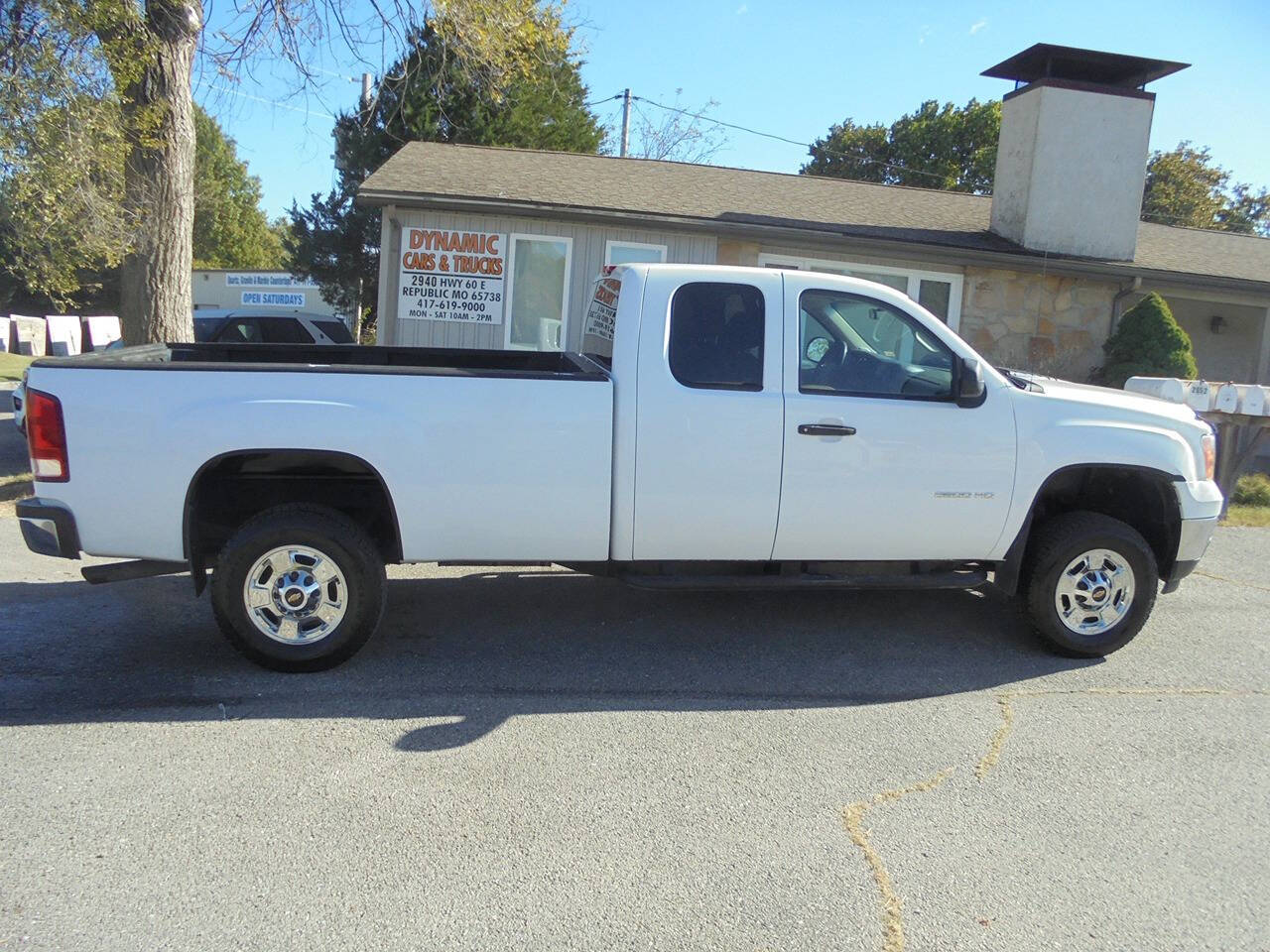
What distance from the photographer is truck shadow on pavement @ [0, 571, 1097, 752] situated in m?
4.73

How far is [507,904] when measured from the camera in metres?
3.18

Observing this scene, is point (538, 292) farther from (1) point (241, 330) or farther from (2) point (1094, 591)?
(2) point (1094, 591)

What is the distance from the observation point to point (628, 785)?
13.1ft

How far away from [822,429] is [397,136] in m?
16.7

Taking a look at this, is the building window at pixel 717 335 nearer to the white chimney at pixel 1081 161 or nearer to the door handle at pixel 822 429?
the door handle at pixel 822 429

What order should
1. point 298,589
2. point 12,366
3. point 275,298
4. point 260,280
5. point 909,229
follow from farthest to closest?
point 260,280 < point 275,298 < point 12,366 < point 909,229 < point 298,589

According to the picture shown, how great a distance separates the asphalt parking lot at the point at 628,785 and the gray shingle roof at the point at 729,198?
7720mm

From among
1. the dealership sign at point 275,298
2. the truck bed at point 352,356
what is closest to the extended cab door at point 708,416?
the truck bed at point 352,356

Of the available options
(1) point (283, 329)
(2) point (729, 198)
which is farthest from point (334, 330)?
(2) point (729, 198)

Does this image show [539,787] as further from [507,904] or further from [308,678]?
[308,678]

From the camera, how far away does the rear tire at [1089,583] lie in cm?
548

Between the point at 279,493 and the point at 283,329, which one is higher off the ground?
the point at 283,329

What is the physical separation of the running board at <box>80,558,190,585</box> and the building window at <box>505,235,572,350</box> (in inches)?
322

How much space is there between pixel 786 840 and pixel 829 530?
2.00 m
